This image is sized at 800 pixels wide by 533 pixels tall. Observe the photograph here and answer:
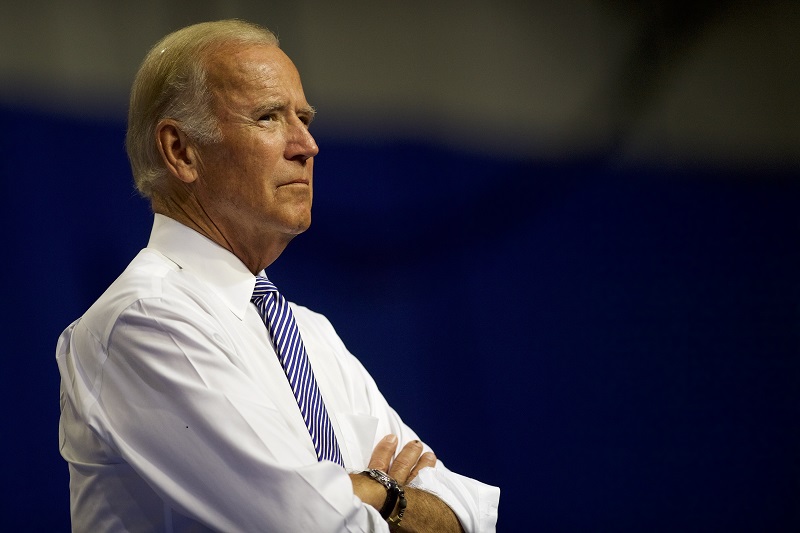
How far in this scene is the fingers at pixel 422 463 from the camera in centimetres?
177

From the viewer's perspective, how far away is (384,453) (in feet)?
5.90

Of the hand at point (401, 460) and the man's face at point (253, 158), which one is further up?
the man's face at point (253, 158)

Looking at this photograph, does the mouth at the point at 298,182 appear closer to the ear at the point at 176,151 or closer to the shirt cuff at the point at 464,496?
the ear at the point at 176,151

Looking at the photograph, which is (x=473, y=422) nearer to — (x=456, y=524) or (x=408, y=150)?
(x=408, y=150)

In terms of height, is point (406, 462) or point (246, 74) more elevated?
point (246, 74)

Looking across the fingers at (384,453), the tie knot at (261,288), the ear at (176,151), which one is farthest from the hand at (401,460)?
the ear at (176,151)

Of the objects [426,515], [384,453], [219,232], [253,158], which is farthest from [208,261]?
[426,515]

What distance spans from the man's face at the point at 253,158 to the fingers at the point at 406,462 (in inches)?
18.9

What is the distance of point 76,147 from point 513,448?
5.67 ft

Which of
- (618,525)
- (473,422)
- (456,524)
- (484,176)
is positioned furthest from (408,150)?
(456,524)

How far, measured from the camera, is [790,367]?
355cm

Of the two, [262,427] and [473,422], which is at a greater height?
[262,427]

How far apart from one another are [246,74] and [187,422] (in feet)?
2.32

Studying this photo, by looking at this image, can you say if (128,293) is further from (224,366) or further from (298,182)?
(298,182)
